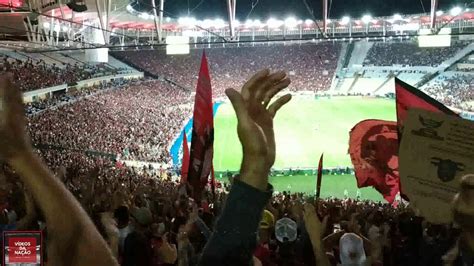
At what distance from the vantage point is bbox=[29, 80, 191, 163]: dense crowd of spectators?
74.7ft

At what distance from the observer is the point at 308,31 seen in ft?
181

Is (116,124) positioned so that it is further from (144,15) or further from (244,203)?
(244,203)

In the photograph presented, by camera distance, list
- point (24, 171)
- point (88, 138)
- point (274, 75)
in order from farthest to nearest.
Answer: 1. point (88, 138)
2. point (274, 75)
3. point (24, 171)

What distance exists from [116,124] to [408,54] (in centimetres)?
3825

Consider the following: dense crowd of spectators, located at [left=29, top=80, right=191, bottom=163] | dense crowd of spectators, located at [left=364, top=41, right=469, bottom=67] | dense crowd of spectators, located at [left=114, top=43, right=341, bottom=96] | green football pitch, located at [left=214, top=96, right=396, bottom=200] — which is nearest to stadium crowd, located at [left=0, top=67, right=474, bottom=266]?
dense crowd of spectators, located at [left=29, top=80, right=191, bottom=163]

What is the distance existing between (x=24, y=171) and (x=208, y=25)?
173ft

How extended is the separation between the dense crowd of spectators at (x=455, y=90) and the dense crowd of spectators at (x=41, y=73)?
28089mm

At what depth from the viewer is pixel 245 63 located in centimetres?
6197

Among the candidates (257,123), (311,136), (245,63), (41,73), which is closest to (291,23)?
(245,63)

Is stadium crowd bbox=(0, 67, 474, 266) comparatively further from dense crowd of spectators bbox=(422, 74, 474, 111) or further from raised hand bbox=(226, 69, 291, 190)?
dense crowd of spectators bbox=(422, 74, 474, 111)

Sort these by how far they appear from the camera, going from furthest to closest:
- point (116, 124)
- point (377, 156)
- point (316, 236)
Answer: point (116, 124) < point (377, 156) < point (316, 236)

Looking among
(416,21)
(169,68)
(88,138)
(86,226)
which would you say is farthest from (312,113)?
(86,226)

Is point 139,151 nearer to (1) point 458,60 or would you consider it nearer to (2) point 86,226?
(2) point 86,226

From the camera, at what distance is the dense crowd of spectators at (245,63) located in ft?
194
